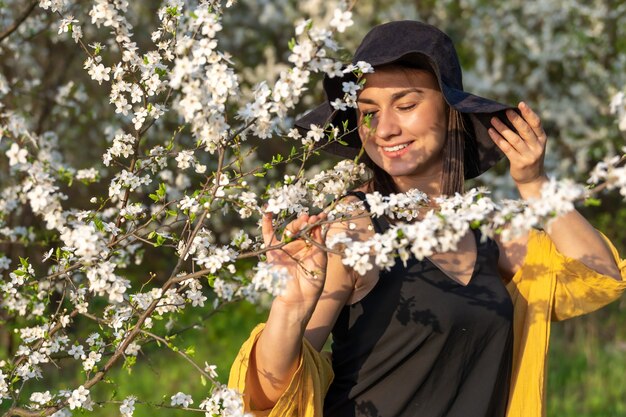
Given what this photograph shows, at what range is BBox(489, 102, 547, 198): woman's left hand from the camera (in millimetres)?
2443

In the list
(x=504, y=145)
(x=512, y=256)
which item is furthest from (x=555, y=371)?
(x=504, y=145)

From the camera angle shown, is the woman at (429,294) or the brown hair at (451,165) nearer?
the woman at (429,294)

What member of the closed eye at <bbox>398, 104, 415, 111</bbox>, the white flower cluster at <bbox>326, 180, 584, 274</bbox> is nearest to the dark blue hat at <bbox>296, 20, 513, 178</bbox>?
the closed eye at <bbox>398, 104, 415, 111</bbox>

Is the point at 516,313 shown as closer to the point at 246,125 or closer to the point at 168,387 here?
the point at 246,125

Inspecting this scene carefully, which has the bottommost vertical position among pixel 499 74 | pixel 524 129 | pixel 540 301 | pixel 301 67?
pixel 301 67

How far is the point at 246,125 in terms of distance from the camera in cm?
205

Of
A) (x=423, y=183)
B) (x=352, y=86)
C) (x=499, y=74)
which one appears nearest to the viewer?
(x=352, y=86)

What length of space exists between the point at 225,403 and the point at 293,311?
0.26 meters

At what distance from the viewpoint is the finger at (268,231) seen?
211 cm

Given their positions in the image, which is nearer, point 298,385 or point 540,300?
point 298,385

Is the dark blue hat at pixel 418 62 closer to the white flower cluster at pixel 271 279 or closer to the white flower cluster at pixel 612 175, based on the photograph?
the white flower cluster at pixel 612 175

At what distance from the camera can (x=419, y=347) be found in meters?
2.47

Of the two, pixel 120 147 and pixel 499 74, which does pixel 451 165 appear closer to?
pixel 120 147

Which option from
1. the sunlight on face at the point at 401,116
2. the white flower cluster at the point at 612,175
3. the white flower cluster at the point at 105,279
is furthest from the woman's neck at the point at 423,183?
the white flower cluster at the point at 105,279
